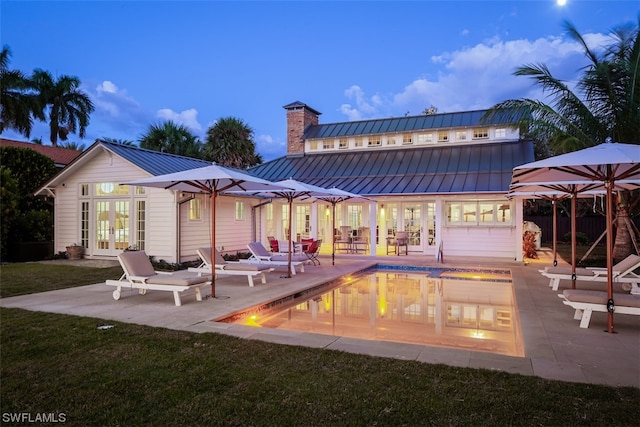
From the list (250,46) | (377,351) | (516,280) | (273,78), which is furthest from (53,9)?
(273,78)

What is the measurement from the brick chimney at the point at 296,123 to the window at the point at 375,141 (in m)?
Result: 3.92

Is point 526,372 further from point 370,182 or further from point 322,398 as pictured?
point 370,182

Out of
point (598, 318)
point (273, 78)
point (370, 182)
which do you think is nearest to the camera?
point (598, 318)

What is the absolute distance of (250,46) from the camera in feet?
65.7

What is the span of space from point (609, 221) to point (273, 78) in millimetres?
31262

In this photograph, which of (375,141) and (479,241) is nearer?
(479,241)

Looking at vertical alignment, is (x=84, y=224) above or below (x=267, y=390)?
above

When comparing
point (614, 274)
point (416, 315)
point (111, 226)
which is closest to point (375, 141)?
point (111, 226)

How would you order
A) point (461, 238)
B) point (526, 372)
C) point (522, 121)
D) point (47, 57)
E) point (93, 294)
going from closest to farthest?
1. point (526, 372)
2. point (93, 294)
3. point (522, 121)
4. point (461, 238)
5. point (47, 57)

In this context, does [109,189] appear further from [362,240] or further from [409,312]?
[409,312]

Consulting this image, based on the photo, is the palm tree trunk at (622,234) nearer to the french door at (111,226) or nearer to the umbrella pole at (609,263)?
the umbrella pole at (609,263)

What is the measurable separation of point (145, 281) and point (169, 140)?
839 inches

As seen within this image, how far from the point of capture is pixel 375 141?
22.3 meters

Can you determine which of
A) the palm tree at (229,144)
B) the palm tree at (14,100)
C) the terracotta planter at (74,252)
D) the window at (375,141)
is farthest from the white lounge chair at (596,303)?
the palm tree at (14,100)
